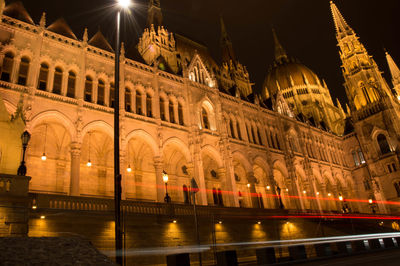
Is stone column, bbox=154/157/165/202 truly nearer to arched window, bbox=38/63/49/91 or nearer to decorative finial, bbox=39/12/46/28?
arched window, bbox=38/63/49/91

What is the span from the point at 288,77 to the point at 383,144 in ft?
116

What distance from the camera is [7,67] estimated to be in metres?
23.9

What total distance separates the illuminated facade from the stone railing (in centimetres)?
308

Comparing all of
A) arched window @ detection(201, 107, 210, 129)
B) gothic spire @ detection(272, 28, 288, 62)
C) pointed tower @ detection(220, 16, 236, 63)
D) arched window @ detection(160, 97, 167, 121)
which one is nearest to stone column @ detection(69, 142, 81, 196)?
arched window @ detection(160, 97, 167, 121)

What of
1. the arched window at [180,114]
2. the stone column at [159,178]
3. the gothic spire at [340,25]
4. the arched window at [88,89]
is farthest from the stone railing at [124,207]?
the gothic spire at [340,25]

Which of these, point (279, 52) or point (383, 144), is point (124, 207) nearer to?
point (383, 144)

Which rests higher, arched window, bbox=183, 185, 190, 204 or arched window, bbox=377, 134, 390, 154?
arched window, bbox=377, 134, 390, 154

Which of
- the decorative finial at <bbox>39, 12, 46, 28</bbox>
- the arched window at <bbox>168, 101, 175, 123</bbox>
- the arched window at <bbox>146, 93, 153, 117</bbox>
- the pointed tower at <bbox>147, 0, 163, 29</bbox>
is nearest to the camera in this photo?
the decorative finial at <bbox>39, 12, 46, 28</bbox>

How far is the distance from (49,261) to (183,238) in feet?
55.6

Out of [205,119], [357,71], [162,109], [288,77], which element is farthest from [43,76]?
[288,77]

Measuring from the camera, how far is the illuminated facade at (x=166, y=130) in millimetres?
24875

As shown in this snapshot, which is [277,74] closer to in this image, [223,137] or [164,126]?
[223,137]

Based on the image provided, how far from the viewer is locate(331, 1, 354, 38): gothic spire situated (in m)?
72.9

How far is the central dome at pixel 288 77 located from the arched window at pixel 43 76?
66.0 m
